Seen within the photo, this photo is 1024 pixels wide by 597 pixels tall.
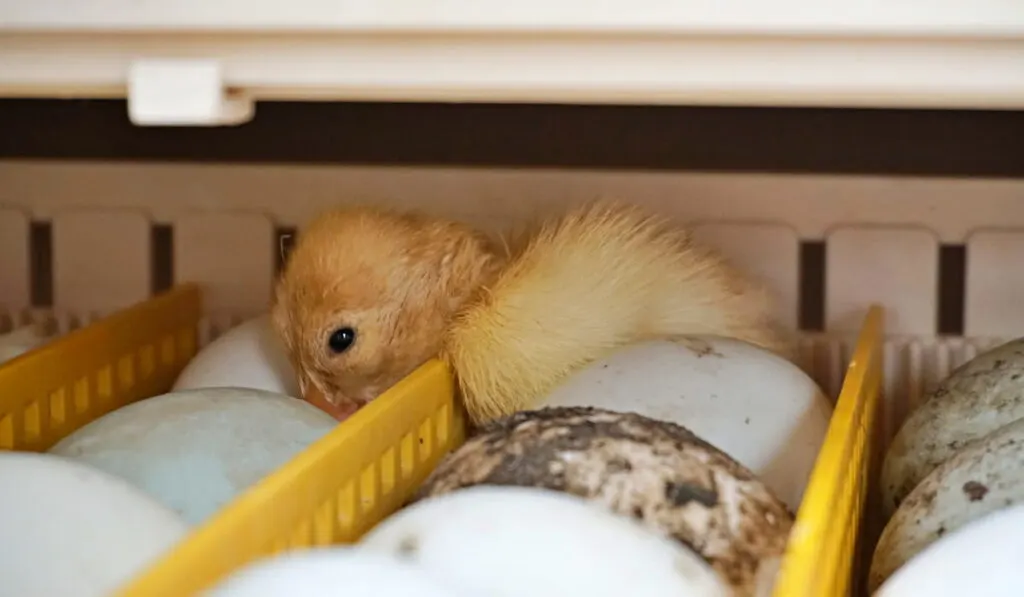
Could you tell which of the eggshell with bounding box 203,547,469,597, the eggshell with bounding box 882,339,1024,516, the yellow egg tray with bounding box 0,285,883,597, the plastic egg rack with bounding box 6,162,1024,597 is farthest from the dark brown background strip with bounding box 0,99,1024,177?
the eggshell with bounding box 203,547,469,597

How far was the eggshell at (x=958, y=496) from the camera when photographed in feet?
2.08

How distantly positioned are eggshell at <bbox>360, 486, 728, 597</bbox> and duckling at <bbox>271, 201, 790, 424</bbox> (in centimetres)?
26

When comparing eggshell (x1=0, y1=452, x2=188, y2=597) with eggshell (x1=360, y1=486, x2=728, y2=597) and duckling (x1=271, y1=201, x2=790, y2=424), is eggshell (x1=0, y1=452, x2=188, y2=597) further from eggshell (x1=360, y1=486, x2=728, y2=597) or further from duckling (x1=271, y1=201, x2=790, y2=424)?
duckling (x1=271, y1=201, x2=790, y2=424)

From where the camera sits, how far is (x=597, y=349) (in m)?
0.84

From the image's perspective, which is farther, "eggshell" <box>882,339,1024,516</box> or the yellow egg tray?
"eggshell" <box>882,339,1024,516</box>

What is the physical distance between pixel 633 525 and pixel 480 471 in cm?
10

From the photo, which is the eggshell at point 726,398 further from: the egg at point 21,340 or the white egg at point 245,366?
the egg at point 21,340

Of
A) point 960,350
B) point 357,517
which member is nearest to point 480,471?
point 357,517

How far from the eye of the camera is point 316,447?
60 cm

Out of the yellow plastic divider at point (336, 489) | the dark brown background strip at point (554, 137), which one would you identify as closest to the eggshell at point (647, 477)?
the yellow plastic divider at point (336, 489)

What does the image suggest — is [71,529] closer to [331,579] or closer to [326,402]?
[331,579]

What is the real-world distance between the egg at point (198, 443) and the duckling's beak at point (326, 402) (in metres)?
0.11

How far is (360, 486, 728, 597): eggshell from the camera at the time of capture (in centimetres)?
51

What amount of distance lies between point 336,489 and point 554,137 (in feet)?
1.71
